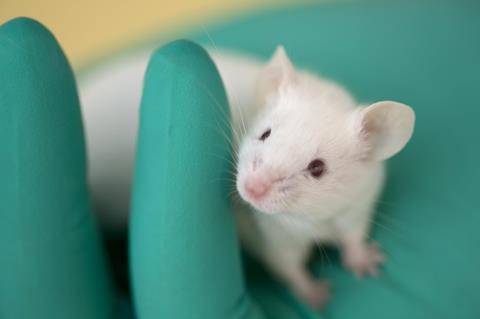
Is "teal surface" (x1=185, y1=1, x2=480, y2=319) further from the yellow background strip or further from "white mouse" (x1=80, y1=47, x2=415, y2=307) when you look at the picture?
the yellow background strip

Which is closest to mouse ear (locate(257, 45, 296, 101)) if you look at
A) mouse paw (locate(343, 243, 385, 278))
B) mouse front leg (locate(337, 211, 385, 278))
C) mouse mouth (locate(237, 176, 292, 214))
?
mouse mouth (locate(237, 176, 292, 214))

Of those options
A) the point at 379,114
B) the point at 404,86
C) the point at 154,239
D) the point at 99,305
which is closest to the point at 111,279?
the point at 99,305

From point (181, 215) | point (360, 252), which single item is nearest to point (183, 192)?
point (181, 215)

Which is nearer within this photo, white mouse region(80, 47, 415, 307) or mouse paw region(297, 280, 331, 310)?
white mouse region(80, 47, 415, 307)

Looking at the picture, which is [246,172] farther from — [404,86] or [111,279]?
[404,86]

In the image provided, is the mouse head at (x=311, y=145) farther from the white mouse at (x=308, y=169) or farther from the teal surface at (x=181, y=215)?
the teal surface at (x=181, y=215)

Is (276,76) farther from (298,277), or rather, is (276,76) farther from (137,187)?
(298,277)

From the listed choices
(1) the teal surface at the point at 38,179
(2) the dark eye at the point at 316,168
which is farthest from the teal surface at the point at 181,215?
(2) the dark eye at the point at 316,168
